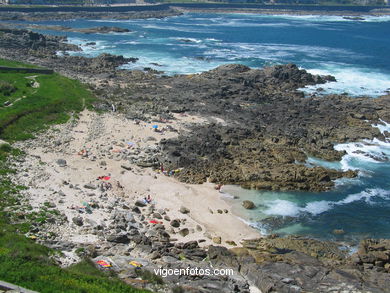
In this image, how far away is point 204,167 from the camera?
132 ft

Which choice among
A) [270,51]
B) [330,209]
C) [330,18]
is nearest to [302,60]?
[270,51]

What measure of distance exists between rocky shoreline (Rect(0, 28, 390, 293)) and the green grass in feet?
7.42

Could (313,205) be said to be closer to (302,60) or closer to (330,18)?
(302,60)

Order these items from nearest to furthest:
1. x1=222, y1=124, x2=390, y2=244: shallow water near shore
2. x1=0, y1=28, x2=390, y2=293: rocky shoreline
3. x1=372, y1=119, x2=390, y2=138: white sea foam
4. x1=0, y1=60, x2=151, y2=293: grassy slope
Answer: x1=0, y1=60, x2=151, y2=293: grassy slope, x1=0, y1=28, x2=390, y2=293: rocky shoreline, x1=222, y1=124, x2=390, y2=244: shallow water near shore, x1=372, y1=119, x2=390, y2=138: white sea foam

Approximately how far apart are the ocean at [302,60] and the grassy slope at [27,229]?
1530cm

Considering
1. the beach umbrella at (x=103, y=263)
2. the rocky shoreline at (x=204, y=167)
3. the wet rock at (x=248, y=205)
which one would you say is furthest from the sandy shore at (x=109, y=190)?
the beach umbrella at (x=103, y=263)

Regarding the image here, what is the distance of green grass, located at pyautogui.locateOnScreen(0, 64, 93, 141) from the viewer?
42.5m

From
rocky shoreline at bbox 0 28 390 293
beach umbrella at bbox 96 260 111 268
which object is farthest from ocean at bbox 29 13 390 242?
beach umbrella at bbox 96 260 111 268

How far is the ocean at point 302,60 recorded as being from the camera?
33.7 meters

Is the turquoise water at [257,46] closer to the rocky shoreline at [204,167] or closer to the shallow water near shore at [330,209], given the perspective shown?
the rocky shoreline at [204,167]

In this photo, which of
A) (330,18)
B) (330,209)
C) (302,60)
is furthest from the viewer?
(330,18)

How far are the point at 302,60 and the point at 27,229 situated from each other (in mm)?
78421

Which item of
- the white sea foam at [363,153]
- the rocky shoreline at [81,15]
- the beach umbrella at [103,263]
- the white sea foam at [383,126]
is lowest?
the white sea foam at [363,153]

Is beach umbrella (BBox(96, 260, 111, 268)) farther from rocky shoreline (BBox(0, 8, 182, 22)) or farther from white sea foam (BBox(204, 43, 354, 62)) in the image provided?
rocky shoreline (BBox(0, 8, 182, 22))
